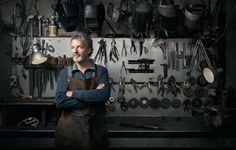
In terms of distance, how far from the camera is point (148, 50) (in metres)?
3.86

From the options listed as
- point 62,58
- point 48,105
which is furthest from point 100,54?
point 48,105

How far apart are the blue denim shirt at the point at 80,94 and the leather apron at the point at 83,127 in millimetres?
40

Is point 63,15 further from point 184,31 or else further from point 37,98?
point 184,31

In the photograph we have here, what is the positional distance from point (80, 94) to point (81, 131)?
27 centimetres

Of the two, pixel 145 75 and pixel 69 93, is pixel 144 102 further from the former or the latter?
pixel 69 93

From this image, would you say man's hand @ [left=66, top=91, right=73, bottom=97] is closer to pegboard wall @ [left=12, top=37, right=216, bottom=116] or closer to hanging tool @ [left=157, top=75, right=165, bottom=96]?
pegboard wall @ [left=12, top=37, right=216, bottom=116]

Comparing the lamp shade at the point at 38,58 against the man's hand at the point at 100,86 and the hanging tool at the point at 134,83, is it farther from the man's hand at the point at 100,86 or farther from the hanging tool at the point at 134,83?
the man's hand at the point at 100,86

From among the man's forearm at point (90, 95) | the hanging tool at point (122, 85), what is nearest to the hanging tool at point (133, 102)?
the hanging tool at point (122, 85)

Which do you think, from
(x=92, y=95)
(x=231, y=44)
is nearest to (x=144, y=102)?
(x=231, y=44)

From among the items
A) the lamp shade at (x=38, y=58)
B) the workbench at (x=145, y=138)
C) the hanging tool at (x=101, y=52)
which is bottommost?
the workbench at (x=145, y=138)

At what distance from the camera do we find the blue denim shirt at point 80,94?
8.31 ft

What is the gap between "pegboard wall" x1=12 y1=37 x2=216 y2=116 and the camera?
385cm

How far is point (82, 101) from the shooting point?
2.54 m

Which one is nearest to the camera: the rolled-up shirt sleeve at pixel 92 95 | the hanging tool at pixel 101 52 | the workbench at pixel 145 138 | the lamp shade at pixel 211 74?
the rolled-up shirt sleeve at pixel 92 95
